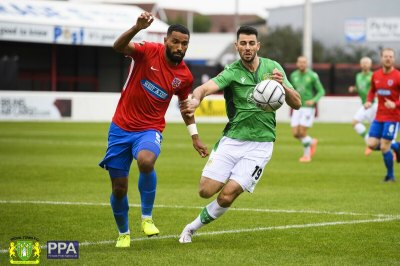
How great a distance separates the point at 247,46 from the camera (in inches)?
378

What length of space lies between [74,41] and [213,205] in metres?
34.8

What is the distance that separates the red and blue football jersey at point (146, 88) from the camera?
962 centimetres

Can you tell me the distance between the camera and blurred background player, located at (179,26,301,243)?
31.4 ft

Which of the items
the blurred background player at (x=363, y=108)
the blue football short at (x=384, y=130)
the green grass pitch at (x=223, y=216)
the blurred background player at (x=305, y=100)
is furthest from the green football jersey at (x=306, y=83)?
the blue football short at (x=384, y=130)

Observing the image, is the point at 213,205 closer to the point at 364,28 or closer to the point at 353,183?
the point at 353,183

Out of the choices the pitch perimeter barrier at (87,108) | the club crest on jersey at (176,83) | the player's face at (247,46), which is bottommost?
the pitch perimeter barrier at (87,108)

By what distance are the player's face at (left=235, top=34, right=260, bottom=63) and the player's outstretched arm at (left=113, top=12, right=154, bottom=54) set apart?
1.09 m

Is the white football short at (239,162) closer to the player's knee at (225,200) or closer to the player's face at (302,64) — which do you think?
the player's knee at (225,200)

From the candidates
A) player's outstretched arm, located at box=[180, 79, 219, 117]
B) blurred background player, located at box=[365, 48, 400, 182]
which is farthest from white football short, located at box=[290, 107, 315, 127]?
player's outstretched arm, located at box=[180, 79, 219, 117]

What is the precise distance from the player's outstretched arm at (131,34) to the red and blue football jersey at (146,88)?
226mm

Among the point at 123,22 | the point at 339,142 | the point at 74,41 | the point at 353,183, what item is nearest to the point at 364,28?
the point at 123,22

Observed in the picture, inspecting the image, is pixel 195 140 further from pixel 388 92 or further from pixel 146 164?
pixel 388 92

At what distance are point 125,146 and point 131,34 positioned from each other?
4.05ft

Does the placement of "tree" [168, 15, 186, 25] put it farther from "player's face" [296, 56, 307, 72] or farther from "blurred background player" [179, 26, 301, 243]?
"blurred background player" [179, 26, 301, 243]
